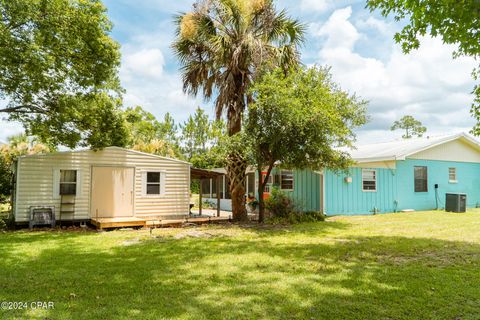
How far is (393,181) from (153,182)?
35.4 ft

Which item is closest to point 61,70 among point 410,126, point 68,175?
point 68,175

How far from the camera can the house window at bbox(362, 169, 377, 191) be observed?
602 inches

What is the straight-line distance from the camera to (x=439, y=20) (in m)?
4.14

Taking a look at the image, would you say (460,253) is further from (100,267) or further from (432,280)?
(100,267)

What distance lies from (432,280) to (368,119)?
7344 mm

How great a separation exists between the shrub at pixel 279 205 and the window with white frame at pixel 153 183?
4.24 m

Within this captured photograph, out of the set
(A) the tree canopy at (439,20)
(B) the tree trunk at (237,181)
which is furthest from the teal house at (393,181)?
(A) the tree canopy at (439,20)

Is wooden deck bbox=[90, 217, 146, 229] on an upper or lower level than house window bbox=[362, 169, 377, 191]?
lower

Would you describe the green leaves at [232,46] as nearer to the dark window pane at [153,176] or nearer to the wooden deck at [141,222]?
the dark window pane at [153,176]

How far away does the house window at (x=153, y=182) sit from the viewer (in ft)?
42.6

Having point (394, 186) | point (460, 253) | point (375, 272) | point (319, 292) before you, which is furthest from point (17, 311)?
point (394, 186)

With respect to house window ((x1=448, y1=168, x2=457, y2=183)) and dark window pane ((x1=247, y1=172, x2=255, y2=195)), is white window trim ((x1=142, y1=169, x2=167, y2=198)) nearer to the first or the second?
dark window pane ((x1=247, y1=172, x2=255, y2=195))

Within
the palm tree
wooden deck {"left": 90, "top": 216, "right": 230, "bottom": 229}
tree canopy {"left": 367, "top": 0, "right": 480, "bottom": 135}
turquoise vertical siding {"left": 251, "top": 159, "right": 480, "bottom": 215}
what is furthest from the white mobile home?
tree canopy {"left": 367, "top": 0, "right": 480, "bottom": 135}

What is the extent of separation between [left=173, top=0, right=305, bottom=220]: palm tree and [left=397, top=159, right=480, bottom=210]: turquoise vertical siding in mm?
8395
